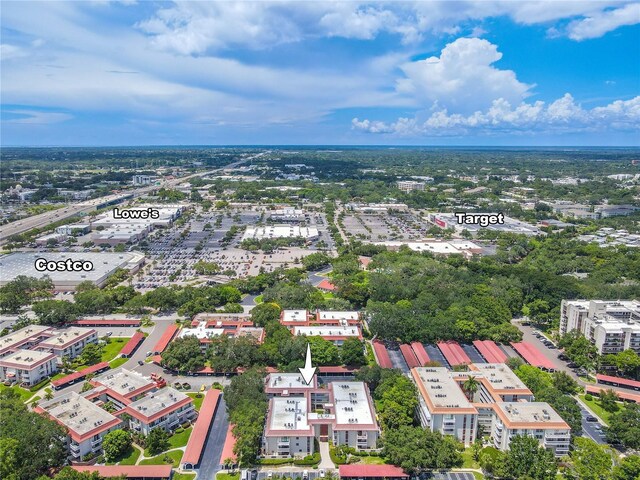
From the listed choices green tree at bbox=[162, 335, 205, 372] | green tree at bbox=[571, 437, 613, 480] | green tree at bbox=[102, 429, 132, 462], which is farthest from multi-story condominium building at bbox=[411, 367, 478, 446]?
green tree at bbox=[102, 429, 132, 462]

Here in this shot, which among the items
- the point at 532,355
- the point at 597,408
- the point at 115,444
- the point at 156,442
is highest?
the point at 115,444

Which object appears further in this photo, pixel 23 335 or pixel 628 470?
pixel 23 335

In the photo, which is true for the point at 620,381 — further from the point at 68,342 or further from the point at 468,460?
the point at 68,342

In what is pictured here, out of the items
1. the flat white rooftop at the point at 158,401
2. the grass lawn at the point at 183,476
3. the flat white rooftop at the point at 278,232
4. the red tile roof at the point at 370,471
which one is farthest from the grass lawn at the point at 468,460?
the flat white rooftop at the point at 278,232

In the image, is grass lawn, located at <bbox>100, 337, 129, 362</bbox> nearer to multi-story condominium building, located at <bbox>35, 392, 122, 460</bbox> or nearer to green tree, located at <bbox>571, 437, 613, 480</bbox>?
multi-story condominium building, located at <bbox>35, 392, 122, 460</bbox>

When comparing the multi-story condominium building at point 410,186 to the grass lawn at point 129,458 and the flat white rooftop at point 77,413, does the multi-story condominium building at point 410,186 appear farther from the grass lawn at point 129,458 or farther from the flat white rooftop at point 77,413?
the grass lawn at point 129,458

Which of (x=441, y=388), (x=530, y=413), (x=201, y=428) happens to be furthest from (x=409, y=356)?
(x=201, y=428)

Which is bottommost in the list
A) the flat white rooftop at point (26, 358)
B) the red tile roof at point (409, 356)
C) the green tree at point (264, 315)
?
the red tile roof at point (409, 356)
